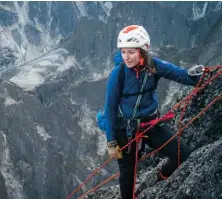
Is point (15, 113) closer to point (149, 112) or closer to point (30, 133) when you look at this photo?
point (30, 133)

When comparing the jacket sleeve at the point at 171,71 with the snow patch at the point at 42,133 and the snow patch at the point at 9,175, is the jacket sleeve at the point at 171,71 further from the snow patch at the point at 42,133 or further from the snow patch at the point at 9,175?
the snow patch at the point at 42,133

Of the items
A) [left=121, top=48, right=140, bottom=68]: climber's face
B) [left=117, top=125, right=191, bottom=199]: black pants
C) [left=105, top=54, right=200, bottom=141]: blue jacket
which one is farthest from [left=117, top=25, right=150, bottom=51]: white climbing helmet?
[left=117, top=125, right=191, bottom=199]: black pants

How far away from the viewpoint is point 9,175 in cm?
15362

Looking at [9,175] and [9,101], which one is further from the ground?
[9,101]

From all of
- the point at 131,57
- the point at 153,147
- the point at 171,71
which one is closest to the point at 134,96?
the point at 131,57

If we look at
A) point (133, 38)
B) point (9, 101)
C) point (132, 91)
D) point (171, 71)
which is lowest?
point (9, 101)

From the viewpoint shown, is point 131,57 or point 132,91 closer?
point 131,57

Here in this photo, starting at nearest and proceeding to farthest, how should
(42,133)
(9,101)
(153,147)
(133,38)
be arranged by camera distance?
(133,38) < (153,147) < (42,133) < (9,101)

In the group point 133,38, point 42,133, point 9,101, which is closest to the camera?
point 133,38

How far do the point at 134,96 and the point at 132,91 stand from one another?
139 millimetres

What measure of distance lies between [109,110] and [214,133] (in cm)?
427

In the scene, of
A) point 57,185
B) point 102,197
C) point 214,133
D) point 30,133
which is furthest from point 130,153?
point 30,133

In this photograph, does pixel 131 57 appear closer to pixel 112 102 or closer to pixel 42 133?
pixel 112 102

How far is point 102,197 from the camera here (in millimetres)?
16219
